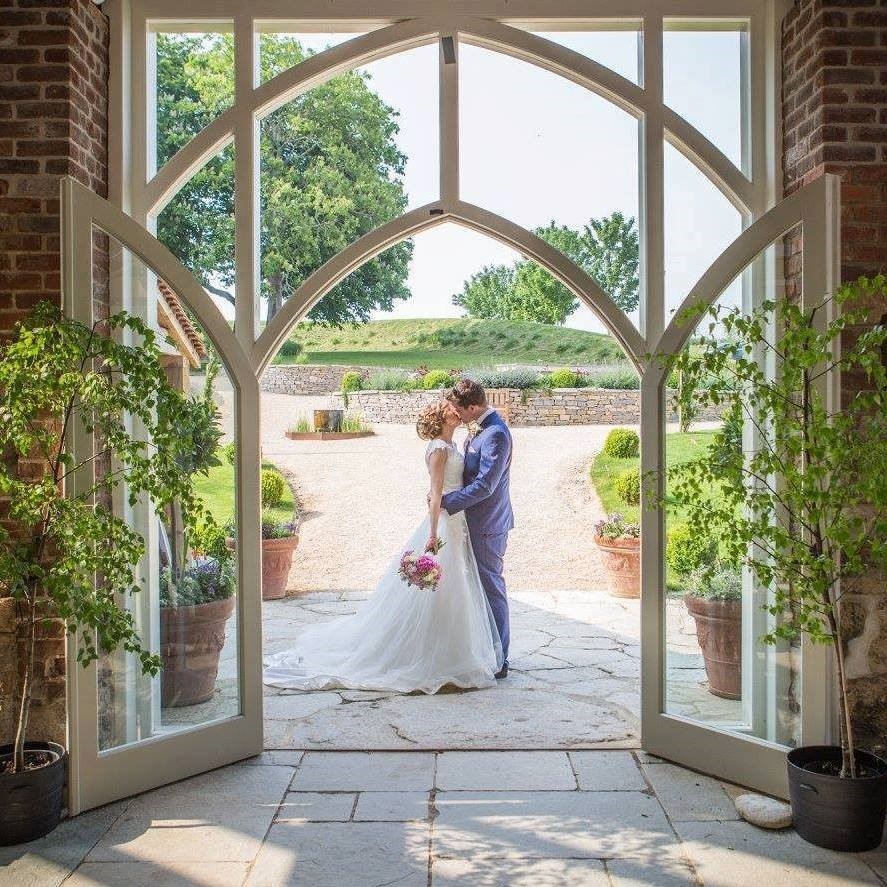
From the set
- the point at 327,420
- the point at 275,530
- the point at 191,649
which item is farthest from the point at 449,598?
the point at 327,420

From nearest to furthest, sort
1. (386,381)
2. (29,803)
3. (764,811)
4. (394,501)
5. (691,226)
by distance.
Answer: (29,803)
(764,811)
(691,226)
(394,501)
(386,381)

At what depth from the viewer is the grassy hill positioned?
48.3 feet

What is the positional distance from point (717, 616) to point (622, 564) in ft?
13.1

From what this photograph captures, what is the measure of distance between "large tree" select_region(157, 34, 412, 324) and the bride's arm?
158 cm

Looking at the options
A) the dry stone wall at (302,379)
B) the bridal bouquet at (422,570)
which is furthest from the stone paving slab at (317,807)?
the dry stone wall at (302,379)

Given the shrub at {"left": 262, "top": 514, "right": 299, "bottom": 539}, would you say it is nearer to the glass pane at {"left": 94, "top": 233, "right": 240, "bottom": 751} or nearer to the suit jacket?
the suit jacket

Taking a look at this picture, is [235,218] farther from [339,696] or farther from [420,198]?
[339,696]

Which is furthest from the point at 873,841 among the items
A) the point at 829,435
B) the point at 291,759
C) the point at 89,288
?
the point at 89,288

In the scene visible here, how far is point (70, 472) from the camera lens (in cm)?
313

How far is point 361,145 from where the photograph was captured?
13.4 feet

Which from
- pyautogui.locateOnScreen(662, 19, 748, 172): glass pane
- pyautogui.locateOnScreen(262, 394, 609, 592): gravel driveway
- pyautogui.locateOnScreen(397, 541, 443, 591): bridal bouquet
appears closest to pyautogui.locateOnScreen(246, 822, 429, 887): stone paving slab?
pyautogui.locateOnScreen(397, 541, 443, 591): bridal bouquet

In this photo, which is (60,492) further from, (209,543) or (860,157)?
(860,157)

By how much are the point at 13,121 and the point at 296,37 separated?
1.26m

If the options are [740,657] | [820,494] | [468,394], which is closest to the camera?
[820,494]
